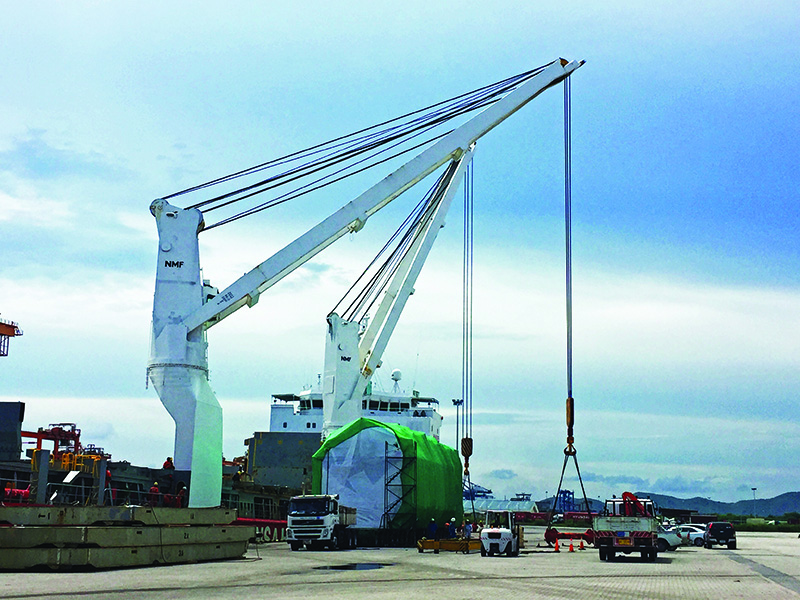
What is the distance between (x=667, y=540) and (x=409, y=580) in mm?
21156

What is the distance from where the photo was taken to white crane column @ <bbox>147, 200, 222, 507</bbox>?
34.5 m

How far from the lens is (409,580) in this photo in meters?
19.8

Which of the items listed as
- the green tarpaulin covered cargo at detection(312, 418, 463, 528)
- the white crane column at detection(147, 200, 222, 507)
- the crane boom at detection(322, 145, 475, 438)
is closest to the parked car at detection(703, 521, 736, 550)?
the green tarpaulin covered cargo at detection(312, 418, 463, 528)

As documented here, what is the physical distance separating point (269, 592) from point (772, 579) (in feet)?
44.9

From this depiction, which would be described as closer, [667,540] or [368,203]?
[667,540]

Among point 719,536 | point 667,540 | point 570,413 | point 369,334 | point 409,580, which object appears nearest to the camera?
point 409,580

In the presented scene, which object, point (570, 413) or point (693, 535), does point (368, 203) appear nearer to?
point (570, 413)

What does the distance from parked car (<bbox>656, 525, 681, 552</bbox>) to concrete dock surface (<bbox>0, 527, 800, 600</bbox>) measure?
8.27 metres

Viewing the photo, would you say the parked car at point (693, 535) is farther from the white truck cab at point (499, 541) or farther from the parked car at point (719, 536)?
the white truck cab at point (499, 541)

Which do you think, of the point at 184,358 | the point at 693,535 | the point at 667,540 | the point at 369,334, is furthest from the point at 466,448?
the point at 693,535

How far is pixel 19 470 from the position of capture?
102ft

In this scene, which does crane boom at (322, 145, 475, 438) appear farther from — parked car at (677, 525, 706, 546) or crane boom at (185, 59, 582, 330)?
parked car at (677, 525, 706, 546)

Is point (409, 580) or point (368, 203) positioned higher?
point (368, 203)

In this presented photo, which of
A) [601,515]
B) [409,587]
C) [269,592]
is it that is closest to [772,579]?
[601,515]
